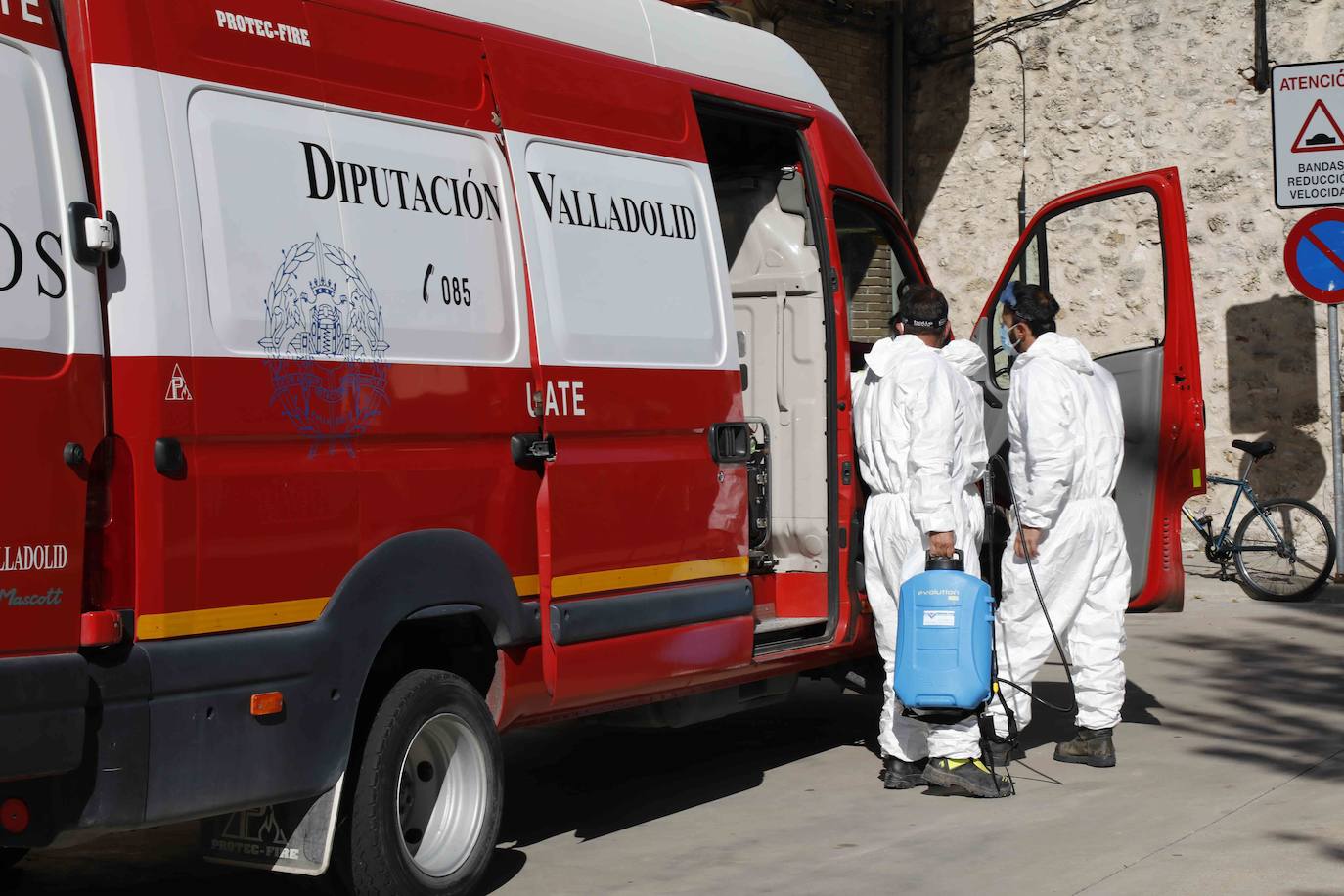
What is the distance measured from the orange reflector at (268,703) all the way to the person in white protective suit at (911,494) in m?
2.86

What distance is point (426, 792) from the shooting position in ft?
17.0

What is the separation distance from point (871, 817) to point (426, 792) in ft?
6.22

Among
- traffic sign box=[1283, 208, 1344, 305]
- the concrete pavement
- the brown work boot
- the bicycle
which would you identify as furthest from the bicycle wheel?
the brown work boot

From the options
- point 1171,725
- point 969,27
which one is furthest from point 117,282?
point 969,27

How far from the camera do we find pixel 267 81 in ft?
15.2

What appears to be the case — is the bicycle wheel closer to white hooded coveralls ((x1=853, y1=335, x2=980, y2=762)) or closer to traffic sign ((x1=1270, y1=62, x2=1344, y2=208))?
traffic sign ((x1=1270, y1=62, x2=1344, y2=208))

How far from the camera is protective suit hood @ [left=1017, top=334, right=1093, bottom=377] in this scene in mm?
7086

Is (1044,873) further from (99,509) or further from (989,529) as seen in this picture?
(99,509)

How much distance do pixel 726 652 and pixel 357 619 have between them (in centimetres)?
188

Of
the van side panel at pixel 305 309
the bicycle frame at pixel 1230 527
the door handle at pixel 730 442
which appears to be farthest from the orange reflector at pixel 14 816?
the bicycle frame at pixel 1230 527

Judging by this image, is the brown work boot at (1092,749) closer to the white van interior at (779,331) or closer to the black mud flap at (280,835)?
the white van interior at (779,331)

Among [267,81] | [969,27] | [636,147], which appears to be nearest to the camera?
[267,81]

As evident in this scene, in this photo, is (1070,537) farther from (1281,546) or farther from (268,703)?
(1281,546)

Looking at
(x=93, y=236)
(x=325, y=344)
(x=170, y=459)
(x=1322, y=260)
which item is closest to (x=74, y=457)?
(x=170, y=459)
